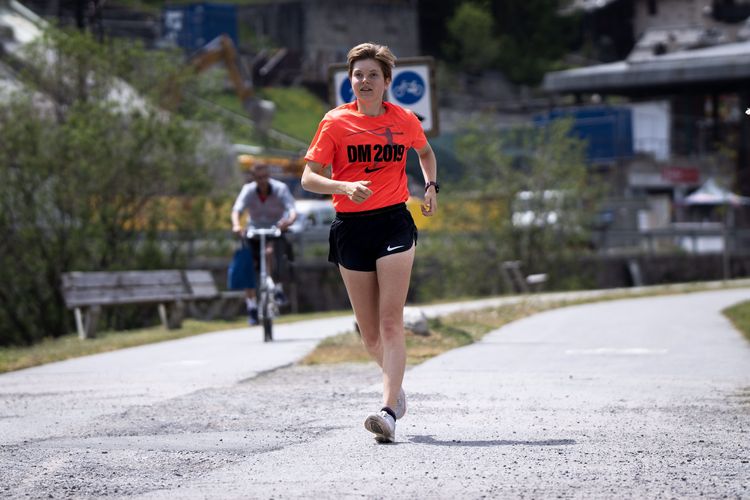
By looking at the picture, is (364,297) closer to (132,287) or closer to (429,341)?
(429,341)

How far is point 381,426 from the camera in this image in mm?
7414

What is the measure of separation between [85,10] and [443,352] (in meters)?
35.7

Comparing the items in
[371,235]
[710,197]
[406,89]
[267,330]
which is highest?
[406,89]

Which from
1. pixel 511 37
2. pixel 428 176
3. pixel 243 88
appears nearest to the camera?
pixel 428 176

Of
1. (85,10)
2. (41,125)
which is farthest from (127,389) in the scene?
(85,10)

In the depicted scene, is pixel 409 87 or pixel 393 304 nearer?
pixel 393 304

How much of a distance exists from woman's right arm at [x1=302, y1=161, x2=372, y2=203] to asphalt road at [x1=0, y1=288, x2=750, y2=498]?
3.92 ft

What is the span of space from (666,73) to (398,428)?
63285mm

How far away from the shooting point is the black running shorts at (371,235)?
8.02 metres

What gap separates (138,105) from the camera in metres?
29.2

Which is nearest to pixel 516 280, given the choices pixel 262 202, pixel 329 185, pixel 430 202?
pixel 262 202

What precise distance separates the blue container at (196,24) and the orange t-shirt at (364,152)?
64247mm

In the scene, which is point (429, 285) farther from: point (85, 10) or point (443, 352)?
point (443, 352)

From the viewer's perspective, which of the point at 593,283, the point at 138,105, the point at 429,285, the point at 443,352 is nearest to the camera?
the point at 443,352
